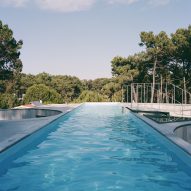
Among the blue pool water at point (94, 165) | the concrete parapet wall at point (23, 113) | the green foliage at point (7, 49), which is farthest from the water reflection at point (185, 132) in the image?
the green foliage at point (7, 49)

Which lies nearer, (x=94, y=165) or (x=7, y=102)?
(x=94, y=165)

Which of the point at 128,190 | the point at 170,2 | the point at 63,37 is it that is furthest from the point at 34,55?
the point at 128,190

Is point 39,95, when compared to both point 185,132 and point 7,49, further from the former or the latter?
point 185,132

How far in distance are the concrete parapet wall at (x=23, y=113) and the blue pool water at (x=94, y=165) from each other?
9594 mm

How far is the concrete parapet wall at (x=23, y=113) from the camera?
17875 millimetres

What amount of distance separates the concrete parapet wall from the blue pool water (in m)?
9.59

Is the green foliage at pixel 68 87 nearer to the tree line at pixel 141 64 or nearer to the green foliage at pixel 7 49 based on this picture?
the tree line at pixel 141 64

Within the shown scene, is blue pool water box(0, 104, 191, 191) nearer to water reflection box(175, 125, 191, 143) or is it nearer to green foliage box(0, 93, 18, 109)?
water reflection box(175, 125, 191, 143)

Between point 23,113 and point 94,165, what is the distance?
44.8ft

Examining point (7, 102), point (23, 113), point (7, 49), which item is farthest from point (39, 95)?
point (23, 113)

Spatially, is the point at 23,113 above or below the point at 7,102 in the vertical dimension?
below

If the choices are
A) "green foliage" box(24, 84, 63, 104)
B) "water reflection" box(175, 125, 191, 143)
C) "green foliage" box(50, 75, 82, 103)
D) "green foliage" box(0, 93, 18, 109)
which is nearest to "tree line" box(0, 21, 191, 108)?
"green foliage" box(24, 84, 63, 104)

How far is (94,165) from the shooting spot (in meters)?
5.87

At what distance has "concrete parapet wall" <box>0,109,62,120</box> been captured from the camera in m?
17.9
